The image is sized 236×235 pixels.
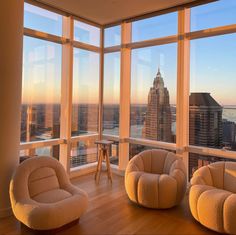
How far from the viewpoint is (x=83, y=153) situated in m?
5.86

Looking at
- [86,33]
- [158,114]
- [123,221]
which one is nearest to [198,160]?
[158,114]

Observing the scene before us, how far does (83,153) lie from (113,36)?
3029 mm

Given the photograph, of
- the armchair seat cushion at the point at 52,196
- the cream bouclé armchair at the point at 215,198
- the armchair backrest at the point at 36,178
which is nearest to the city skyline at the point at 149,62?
the cream bouclé armchair at the point at 215,198

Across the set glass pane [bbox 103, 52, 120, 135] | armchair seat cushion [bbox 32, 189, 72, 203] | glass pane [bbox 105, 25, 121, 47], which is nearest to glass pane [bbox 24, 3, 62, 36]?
glass pane [bbox 105, 25, 121, 47]

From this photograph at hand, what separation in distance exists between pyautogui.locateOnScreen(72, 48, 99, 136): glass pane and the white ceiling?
0.88 metres

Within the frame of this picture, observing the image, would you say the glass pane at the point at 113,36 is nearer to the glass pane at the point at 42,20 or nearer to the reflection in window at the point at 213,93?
the glass pane at the point at 42,20

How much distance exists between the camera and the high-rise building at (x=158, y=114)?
509 cm

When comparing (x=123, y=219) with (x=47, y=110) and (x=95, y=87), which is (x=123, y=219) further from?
(x=95, y=87)

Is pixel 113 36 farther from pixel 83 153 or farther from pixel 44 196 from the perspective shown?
pixel 44 196

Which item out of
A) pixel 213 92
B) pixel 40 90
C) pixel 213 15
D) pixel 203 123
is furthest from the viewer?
pixel 40 90

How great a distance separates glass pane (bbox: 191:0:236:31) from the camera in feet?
13.8

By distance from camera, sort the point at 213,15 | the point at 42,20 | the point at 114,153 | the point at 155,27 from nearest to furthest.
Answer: the point at 213,15
the point at 42,20
the point at 155,27
the point at 114,153

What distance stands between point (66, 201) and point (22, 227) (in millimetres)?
723

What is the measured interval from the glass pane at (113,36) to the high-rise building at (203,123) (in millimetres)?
2361
